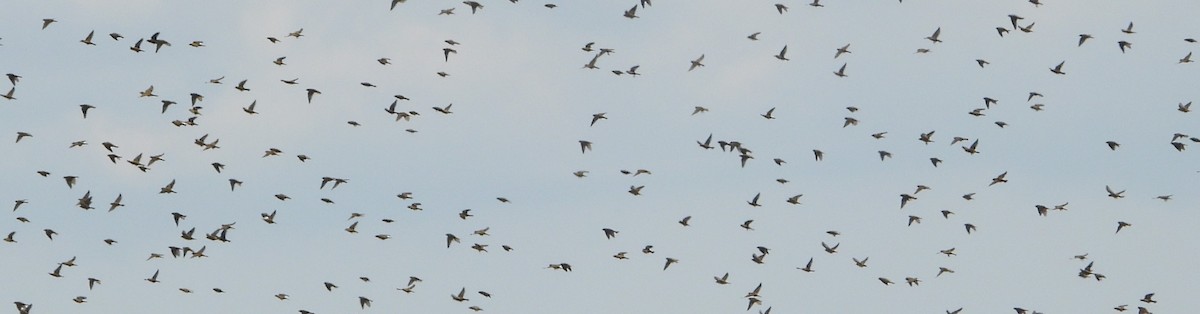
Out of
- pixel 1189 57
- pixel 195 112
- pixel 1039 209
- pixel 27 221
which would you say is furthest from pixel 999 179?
pixel 27 221

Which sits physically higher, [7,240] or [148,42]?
[148,42]

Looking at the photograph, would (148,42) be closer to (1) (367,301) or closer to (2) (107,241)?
(2) (107,241)

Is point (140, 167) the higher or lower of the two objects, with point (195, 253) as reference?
higher

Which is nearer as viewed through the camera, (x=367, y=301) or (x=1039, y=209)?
(x=1039, y=209)

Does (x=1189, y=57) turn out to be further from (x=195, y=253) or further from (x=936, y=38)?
(x=195, y=253)

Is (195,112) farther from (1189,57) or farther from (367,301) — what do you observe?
(1189,57)

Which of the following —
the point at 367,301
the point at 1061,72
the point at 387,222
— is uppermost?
the point at 1061,72

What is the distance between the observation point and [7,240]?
124m

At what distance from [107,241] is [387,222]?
49.9 feet

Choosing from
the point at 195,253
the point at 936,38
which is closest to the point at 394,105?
the point at 195,253

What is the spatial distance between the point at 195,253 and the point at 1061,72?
161 feet

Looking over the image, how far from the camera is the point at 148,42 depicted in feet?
376

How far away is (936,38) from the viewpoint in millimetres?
117438

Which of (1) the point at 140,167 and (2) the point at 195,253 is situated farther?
(2) the point at 195,253
